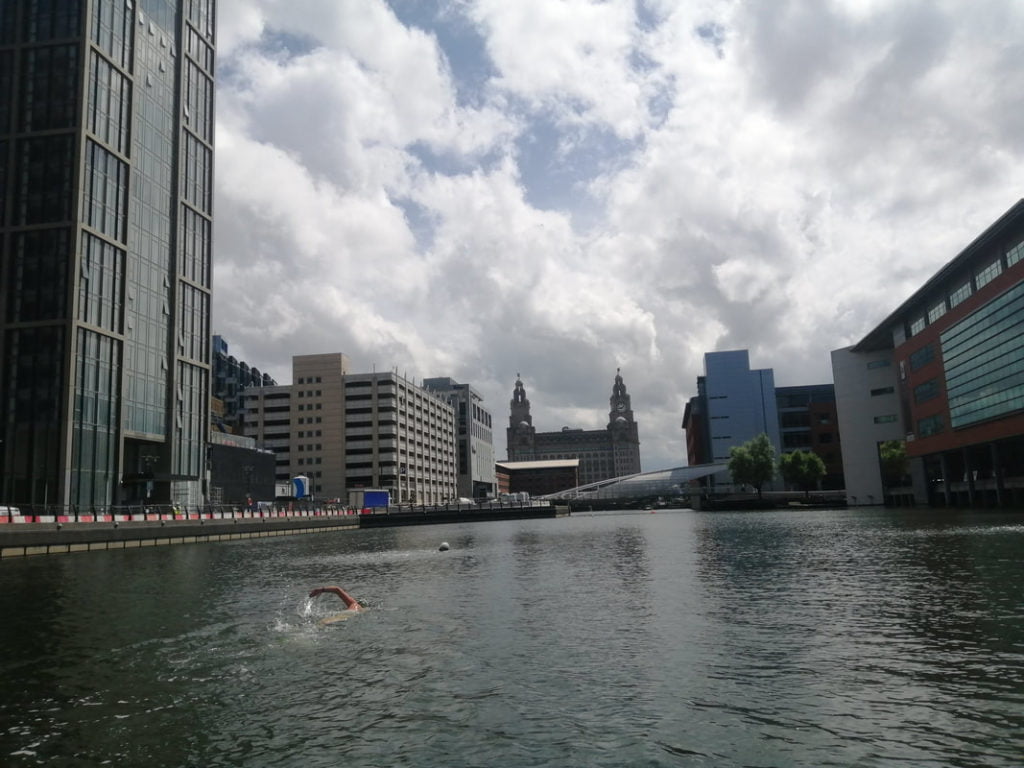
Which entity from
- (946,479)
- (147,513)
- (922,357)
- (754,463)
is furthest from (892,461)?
(147,513)

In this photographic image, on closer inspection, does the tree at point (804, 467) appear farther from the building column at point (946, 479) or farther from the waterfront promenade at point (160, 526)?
the waterfront promenade at point (160, 526)

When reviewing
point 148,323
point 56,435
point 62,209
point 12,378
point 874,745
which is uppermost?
point 62,209

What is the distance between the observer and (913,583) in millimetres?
30891

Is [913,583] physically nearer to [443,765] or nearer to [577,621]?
[577,621]

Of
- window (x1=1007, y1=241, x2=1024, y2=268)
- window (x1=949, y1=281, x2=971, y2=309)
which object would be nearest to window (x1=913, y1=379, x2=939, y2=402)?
window (x1=949, y1=281, x2=971, y2=309)

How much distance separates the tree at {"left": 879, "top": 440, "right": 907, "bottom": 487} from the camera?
15500 cm

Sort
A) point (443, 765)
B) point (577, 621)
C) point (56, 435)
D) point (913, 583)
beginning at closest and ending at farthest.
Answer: point (443, 765)
point (577, 621)
point (913, 583)
point (56, 435)

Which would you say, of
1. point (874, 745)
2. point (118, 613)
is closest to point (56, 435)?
point (118, 613)

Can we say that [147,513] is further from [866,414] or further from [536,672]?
[866,414]

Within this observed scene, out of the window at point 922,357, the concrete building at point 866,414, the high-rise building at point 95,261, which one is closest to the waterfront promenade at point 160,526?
the high-rise building at point 95,261

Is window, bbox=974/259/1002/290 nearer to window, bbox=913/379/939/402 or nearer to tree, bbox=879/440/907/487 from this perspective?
window, bbox=913/379/939/402

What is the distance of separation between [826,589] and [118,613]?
85.6 feet

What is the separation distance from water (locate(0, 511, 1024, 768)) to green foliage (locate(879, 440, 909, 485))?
5094 inches

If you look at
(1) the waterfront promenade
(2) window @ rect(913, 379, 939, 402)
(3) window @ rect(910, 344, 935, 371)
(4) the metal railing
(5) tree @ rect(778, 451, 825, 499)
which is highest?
(3) window @ rect(910, 344, 935, 371)
